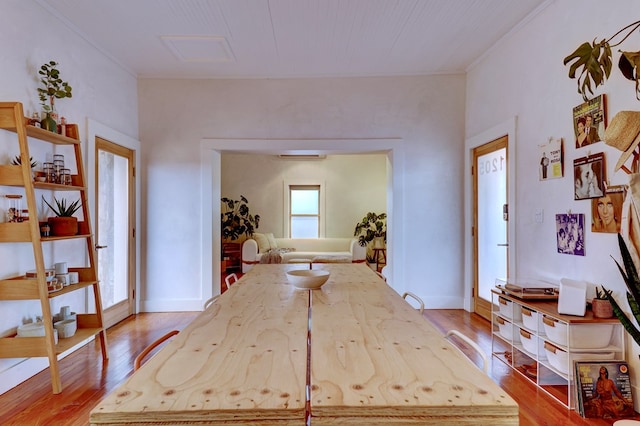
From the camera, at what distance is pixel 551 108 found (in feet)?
9.22

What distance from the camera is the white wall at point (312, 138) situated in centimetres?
445

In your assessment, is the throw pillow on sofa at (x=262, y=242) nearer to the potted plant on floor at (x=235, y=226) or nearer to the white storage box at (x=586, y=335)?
the potted plant on floor at (x=235, y=226)

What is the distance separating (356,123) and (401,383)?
397 centimetres

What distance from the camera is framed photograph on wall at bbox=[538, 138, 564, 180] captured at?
271 centimetres

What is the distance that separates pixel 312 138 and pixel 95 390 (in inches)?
127

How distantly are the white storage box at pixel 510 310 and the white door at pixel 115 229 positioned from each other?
3.57m

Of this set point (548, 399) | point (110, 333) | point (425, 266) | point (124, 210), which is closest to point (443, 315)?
point (425, 266)

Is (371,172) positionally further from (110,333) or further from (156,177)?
(110,333)

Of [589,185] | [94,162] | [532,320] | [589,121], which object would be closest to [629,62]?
[589,121]

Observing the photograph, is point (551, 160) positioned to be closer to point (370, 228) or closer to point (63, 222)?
point (63, 222)

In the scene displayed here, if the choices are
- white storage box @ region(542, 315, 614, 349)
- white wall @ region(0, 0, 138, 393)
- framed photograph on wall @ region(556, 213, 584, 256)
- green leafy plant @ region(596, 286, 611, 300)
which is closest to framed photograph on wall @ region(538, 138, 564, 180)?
framed photograph on wall @ region(556, 213, 584, 256)

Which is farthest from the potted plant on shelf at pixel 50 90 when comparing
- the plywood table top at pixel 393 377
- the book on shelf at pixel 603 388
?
the book on shelf at pixel 603 388

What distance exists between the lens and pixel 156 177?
175 inches

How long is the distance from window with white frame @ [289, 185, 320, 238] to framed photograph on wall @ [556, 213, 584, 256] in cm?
576
